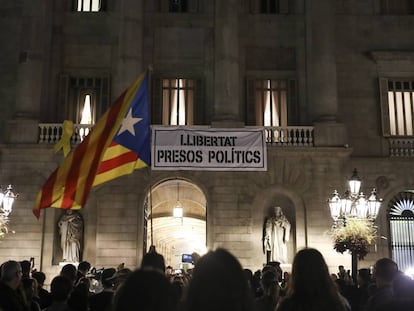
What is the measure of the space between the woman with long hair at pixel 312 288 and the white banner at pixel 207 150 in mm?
17780

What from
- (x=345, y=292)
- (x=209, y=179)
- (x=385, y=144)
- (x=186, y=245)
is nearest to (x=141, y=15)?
(x=209, y=179)

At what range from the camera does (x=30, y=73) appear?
87.3 ft

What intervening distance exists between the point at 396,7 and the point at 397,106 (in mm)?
5122

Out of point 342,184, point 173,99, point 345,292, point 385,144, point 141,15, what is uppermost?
point 141,15

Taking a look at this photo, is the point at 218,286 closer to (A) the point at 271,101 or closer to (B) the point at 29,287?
(B) the point at 29,287

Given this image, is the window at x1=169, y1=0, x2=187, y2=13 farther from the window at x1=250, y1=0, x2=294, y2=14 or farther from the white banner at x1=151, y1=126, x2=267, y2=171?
the white banner at x1=151, y1=126, x2=267, y2=171

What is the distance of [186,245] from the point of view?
153 feet

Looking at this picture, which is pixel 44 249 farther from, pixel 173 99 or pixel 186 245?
pixel 186 245

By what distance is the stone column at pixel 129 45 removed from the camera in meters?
26.8

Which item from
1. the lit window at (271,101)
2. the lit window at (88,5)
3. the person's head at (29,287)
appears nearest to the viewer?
the person's head at (29,287)

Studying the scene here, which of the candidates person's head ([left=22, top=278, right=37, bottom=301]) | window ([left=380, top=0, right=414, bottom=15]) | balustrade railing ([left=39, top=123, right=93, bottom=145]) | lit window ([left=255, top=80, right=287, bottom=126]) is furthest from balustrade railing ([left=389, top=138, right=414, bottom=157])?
person's head ([left=22, top=278, right=37, bottom=301])

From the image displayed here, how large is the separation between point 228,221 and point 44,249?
25.9 ft

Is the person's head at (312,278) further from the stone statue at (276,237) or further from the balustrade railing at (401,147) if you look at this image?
the balustrade railing at (401,147)

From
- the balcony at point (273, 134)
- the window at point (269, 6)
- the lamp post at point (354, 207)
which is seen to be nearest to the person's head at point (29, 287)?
the lamp post at point (354, 207)
